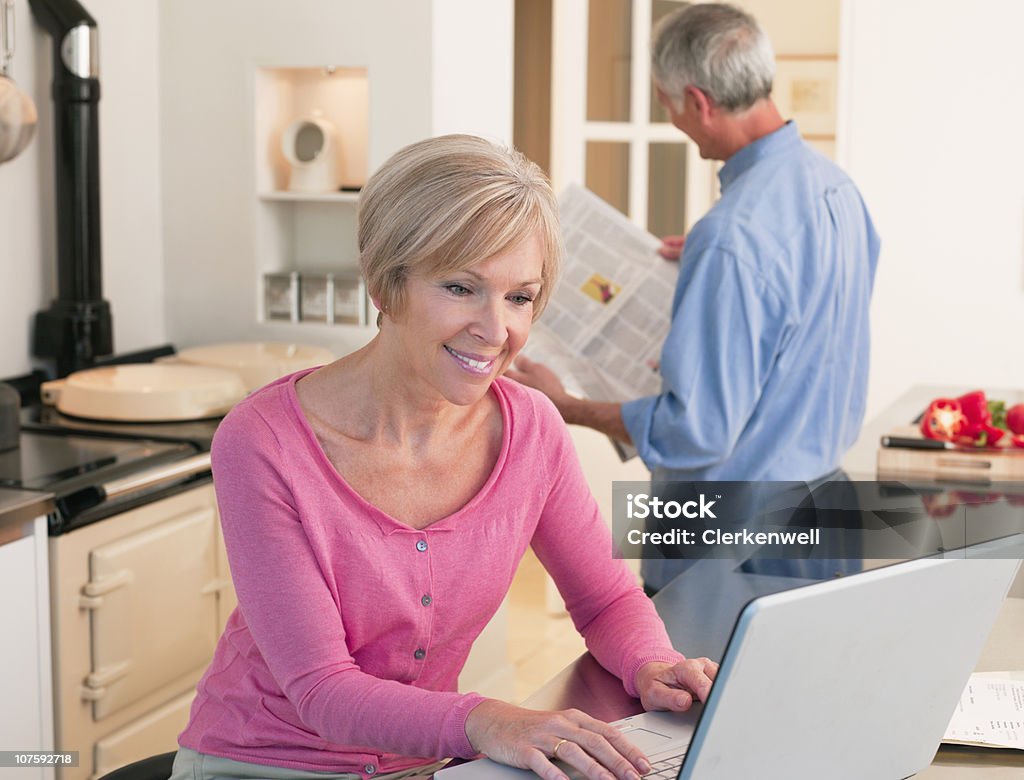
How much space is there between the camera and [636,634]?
4.55ft

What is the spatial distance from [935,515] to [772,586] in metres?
0.66

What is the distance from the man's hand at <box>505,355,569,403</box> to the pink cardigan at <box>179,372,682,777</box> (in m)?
0.86

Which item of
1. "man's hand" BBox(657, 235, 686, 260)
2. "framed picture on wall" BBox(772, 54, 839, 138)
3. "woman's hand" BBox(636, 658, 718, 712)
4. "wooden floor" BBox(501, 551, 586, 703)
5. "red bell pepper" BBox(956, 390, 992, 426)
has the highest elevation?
"framed picture on wall" BBox(772, 54, 839, 138)

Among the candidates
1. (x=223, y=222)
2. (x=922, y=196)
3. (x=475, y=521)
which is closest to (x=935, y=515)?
(x=475, y=521)

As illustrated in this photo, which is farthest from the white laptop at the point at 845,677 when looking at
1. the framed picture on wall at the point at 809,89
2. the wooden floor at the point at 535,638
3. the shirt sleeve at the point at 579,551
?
the framed picture on wall at the point at 809,89

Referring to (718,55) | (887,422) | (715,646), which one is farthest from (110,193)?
(715,646)

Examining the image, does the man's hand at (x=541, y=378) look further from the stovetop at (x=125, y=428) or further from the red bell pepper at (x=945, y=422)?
the red bell pepper at (x=945, y=422)

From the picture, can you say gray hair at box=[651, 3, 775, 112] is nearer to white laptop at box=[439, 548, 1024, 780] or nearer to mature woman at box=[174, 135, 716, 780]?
mature woman at box=[174, 135, 716, 780]

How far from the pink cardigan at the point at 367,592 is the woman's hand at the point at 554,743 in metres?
0.04

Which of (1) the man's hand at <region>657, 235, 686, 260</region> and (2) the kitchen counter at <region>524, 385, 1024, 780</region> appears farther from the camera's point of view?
(1) the man's hand at <region>657, 235, 686, 260</region>

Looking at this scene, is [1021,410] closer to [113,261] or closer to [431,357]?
[431,357]

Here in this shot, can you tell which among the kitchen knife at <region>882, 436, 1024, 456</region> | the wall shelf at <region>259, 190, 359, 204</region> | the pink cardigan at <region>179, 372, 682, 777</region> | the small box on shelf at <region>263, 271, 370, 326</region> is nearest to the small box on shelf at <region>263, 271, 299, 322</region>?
the small box on shelf at <region>263, 271, 370, 326</region>

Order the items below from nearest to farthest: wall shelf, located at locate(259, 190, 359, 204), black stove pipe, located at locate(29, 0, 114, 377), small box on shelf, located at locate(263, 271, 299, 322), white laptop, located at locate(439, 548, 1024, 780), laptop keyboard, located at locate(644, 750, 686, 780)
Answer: white laptop, located at locate(439, 548, 1024, 780)
laptop keyboard, located at locate(644, 750, 686, 780)
black stove pipe, located at locate(29, 0, 114, 377)
wall shelf, located at locate(259, 190, 359, 204)
small box on shelf, located at locate(263, 271, 299, 322)

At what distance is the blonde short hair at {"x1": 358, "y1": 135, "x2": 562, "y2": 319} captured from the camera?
4.12 ft
